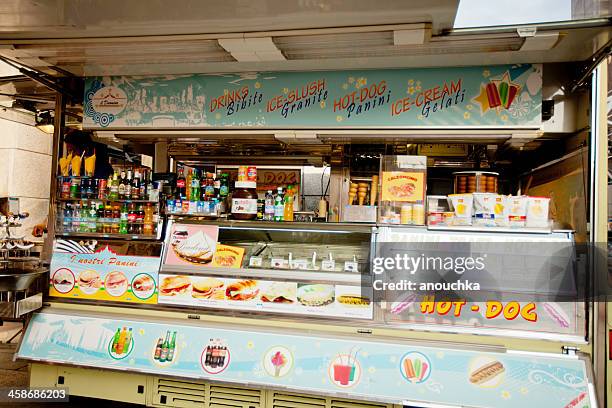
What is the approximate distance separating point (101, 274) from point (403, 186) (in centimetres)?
266

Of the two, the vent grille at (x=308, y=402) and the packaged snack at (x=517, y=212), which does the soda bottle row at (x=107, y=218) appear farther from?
the packaged snack at (x=517, y=212)

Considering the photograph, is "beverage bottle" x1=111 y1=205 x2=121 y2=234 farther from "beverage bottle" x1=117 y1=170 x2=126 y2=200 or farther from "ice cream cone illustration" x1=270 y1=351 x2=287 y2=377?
"ice cream cone illustration" x1=270 y1=351 x2=287 y2=377

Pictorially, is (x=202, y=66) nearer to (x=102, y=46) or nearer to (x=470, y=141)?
(x=102, y=46)

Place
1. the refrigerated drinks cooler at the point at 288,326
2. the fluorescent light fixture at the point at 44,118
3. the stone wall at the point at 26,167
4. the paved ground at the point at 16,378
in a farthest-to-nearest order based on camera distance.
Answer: the stone wall at the point at 26,167, the fluorescent light fixture at the point at 44,118, the paved ground at the point at 16,378, the refrigerated drinks cooler at the point at 288,326

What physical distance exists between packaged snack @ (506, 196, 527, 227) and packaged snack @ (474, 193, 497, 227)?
125mm

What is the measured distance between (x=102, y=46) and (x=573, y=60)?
142 inches

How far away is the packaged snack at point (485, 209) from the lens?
3.15 meters

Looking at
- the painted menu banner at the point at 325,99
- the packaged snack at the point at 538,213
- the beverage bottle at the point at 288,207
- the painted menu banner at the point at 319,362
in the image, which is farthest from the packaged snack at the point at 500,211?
the beverage bottle at the point at 288,207

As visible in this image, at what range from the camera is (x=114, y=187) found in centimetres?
389

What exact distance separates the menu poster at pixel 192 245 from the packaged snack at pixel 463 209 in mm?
1932

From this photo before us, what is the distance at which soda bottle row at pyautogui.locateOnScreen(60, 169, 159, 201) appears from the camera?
385 cm

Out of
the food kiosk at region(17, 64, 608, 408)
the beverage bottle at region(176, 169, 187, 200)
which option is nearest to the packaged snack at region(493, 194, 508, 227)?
the food kiosk at region(17, 64, 608, 408)

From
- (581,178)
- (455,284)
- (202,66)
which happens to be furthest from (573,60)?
(202,66)

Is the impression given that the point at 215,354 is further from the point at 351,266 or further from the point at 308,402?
the point at 351,266
